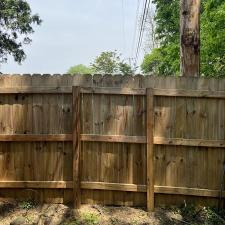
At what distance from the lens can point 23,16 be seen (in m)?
21.2

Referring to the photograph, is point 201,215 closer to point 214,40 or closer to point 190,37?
point 190,37

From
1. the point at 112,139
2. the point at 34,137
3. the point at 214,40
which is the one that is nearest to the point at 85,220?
the point at 112,139

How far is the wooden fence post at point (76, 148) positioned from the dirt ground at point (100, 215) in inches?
7.7

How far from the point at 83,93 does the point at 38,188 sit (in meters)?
1.55

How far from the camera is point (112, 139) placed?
532 centimetres

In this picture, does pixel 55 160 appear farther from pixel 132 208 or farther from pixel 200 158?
pixel 200 158

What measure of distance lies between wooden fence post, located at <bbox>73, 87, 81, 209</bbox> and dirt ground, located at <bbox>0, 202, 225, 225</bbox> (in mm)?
197

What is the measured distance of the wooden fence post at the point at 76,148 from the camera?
5309mm

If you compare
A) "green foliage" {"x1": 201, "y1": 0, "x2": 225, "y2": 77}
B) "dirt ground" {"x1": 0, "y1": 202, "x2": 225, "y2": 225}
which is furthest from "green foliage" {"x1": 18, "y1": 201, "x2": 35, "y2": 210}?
"green foliage" {"x1": 201, "y1": 0, "x2": 225, "y2": 77}

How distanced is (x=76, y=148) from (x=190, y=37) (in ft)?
8.03

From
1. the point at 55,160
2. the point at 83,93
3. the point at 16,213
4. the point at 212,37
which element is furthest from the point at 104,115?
the point at 212,37

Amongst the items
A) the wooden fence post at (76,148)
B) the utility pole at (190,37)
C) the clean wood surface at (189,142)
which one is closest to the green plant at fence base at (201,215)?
the clean wood surface at (189,142)

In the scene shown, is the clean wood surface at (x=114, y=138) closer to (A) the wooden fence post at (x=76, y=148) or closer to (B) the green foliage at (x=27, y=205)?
(A) the wooden fence post at (x=76, y=148)

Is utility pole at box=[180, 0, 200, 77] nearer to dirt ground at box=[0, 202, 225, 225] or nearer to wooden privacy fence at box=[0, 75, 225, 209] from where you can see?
wooden privacy fence at box=[0, 75, 225, 209]
